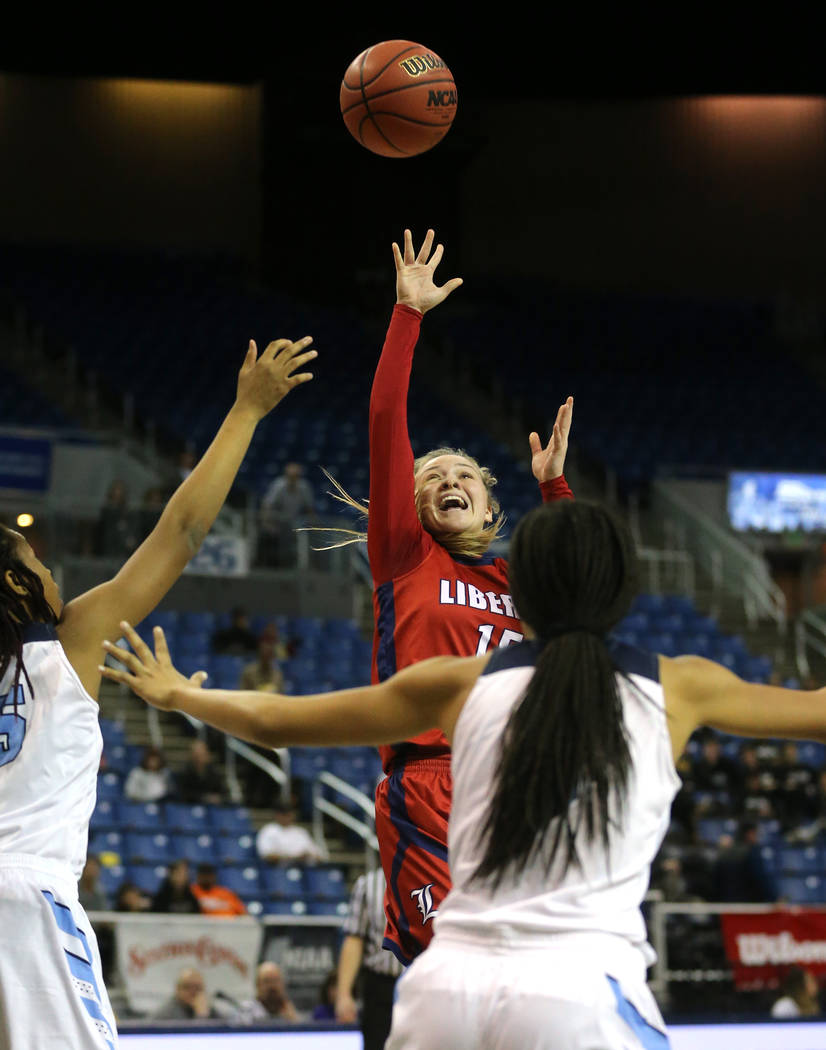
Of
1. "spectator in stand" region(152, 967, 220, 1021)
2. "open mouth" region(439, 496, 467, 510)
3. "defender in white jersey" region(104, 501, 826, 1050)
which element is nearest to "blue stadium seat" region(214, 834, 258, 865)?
"spectator in stand" region(152, 967, 220, 1021)

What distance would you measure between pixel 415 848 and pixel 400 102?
9.04 ft

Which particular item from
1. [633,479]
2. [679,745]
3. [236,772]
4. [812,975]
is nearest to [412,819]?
[679,745]

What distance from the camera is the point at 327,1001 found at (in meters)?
8.69

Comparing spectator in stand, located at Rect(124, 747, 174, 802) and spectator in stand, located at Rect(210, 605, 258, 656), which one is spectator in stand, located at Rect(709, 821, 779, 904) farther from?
spectator in stand, located at Rect(210, 605, 258, 656)

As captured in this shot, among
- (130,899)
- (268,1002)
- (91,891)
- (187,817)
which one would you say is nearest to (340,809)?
(187,817)

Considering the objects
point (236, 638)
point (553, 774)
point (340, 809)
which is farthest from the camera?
point (236, 638)

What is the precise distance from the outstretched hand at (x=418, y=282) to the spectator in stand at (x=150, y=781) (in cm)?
770

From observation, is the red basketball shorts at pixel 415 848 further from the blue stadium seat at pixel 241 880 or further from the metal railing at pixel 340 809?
the metal railing at pixel 340 809

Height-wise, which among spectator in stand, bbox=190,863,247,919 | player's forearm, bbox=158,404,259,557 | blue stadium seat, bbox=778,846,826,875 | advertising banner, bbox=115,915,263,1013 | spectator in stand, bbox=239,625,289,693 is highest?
spectator in stand, bbox=239,625,289,693

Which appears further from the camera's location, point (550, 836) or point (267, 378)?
point (267, 378)

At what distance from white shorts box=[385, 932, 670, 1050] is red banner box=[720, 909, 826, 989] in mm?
7745

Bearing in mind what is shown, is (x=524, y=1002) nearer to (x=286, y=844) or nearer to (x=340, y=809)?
(x=286, y=844)

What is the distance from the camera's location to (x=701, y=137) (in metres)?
24.0

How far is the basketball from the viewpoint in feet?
16.7
